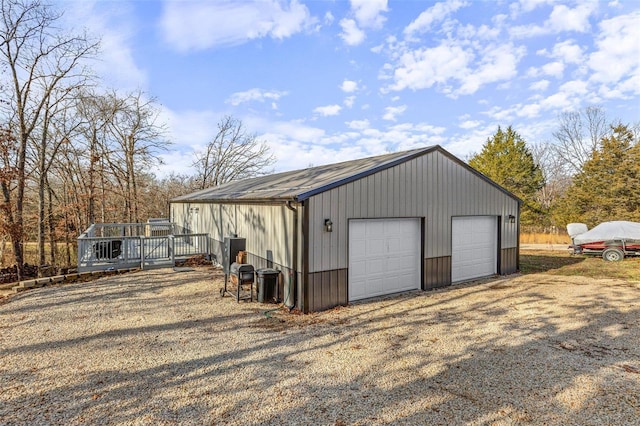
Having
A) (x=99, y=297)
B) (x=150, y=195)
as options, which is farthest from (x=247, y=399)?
(x=150, y=195)

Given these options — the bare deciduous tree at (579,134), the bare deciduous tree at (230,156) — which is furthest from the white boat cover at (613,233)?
the bare deciduous tree at (230,156)

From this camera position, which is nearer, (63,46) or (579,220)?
(63,46)

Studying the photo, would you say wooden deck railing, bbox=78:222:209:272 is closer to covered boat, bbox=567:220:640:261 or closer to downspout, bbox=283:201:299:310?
downspout, bbox=283:201:299:310

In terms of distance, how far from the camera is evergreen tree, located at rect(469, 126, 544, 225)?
24.7m

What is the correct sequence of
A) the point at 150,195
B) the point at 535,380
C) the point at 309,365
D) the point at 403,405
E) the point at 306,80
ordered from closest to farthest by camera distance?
the point at 403,405 < the point at 535,380 < the point at 309,365 < the point at 306,80 < the point at 150,195

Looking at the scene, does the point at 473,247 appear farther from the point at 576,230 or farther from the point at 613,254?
the point at 576,230

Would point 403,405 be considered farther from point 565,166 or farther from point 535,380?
point 565,166

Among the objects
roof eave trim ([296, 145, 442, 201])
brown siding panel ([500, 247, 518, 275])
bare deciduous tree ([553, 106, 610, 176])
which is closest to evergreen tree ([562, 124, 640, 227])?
bare deciduous tree ([553, 106, 610, 176])

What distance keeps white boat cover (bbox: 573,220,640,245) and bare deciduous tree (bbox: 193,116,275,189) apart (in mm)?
22351

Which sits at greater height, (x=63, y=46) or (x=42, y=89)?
(x=63, y=46)

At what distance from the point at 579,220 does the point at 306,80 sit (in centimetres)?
2034

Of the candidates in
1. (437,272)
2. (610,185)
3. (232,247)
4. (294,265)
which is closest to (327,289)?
(294,265)

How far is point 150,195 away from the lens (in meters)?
24.3

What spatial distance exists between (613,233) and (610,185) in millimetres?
10416
